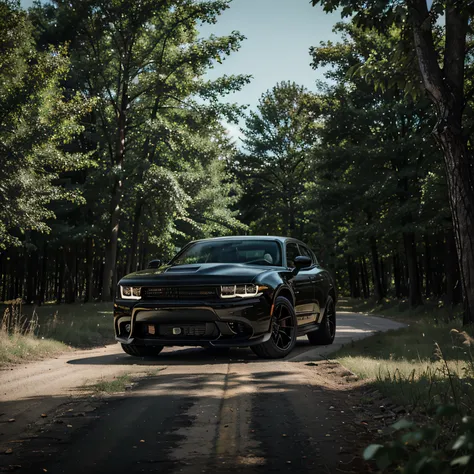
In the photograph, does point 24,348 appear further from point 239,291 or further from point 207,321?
point 239,291

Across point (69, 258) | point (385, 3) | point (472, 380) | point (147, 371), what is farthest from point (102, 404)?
point (69, 258)

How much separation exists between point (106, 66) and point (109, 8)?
2558 mm

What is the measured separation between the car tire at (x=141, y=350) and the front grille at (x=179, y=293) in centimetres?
104

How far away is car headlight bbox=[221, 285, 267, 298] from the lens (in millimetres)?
9406

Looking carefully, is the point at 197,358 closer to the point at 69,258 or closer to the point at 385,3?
the point at 385,3

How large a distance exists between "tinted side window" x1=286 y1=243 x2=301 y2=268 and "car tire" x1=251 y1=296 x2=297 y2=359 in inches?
44.1

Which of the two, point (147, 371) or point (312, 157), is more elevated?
point (312, 157)

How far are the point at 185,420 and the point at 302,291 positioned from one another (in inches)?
226

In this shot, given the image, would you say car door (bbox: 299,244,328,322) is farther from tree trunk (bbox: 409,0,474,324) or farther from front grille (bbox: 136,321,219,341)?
front grille (bbox: 136,321,219,341)

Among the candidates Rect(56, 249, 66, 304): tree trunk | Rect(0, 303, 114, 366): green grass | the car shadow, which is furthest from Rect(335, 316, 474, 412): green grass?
Rect(56, 249, 66, 304): tree trunk

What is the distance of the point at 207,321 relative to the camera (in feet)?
30.6

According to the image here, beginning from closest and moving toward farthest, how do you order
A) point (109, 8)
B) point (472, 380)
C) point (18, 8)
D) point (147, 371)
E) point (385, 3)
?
point (472, 380), point (147, 371), point (385, 3), point (18, 8), point (109, 8)

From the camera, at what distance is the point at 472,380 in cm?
603

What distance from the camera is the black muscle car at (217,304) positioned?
30.7 feet
